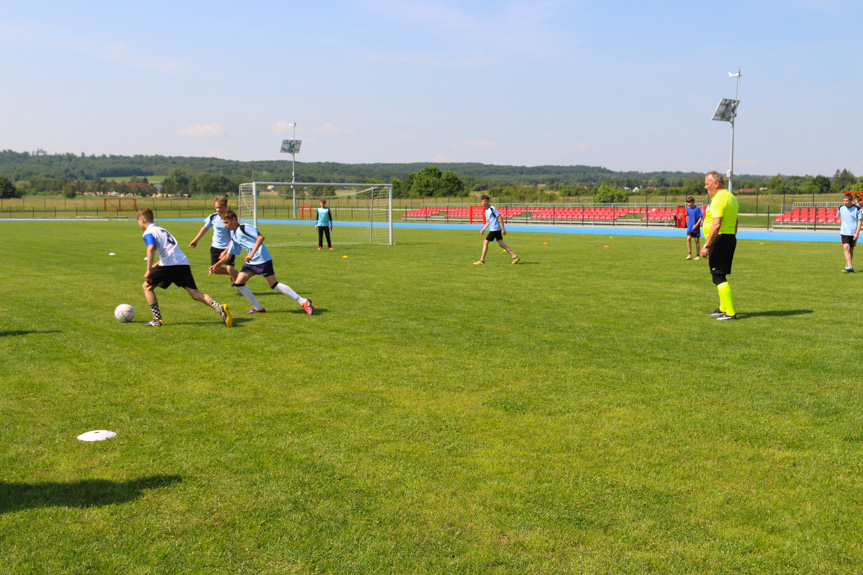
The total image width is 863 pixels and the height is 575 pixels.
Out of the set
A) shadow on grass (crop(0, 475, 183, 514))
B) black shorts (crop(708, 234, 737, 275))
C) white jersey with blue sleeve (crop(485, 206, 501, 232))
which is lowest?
shadow on grass (crop(0, 475, 183, 514))

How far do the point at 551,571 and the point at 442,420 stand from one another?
7.57 ft

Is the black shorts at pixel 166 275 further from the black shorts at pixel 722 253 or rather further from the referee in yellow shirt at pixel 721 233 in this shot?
the black shorts at pixel 722 253

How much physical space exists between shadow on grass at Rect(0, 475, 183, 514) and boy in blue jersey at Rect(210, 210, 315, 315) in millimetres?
6259

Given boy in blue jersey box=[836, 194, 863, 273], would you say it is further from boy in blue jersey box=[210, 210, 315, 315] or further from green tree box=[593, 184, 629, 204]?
green tree box=[593, 184, 629, 204]

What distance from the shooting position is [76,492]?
4219 millimetres

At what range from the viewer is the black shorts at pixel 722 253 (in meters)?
9.95

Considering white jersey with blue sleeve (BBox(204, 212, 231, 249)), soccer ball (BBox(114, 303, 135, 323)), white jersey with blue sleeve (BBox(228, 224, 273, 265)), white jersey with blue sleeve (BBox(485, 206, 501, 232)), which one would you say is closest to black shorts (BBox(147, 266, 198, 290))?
soccer ball (BBox(114, 303, 135, 323))

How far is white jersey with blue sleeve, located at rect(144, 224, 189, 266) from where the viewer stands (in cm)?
950

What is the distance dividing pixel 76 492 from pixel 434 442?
7.83 ft

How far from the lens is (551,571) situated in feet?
11.0

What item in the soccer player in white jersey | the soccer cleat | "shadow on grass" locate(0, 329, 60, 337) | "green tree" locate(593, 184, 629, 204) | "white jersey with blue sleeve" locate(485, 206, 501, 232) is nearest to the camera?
"shadow on grass" locate(0, 329, 60, 337)

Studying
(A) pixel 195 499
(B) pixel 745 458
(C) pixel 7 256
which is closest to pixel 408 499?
(A) pixel 195 499

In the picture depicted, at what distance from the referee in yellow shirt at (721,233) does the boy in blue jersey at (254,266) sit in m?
6.12

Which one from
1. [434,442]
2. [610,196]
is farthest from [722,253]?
[610,196]
